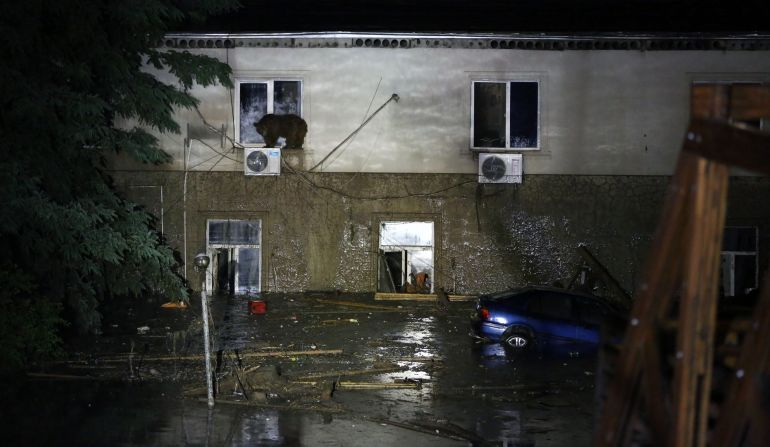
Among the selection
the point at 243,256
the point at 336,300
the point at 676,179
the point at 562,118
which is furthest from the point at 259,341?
the point at 676,179

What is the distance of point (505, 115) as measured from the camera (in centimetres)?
2203

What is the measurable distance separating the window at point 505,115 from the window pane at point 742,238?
549 centimetres

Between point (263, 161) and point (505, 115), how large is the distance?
6298 mm

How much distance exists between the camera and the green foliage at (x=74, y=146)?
52.9 ft

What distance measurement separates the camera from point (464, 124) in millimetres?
21969

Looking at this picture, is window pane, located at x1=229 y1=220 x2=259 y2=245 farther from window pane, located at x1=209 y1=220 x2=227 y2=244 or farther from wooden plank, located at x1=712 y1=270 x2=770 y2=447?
wooden plank, located at x1=712 y1=270 x2=770 y2=447

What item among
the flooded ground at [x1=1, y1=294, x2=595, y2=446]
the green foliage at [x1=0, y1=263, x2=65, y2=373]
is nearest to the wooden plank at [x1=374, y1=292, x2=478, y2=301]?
the flooded ground at [x1=1, y1=294, x2=595, y2=446]

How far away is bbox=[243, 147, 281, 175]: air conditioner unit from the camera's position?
21609 mm

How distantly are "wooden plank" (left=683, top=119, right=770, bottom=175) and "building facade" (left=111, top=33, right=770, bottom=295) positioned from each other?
17933mm

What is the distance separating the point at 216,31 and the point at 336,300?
7.43m

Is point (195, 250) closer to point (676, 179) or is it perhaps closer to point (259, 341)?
point (259, 341)

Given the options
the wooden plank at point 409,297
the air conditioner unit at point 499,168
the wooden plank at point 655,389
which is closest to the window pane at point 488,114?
the air conditioner unit at point 499,168

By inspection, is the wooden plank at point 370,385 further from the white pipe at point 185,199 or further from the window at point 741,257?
the window at point 741,257

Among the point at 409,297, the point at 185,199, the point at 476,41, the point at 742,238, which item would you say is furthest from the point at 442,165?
the point at 742,238
